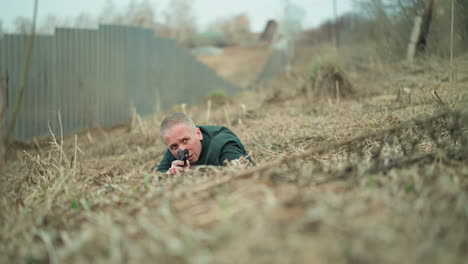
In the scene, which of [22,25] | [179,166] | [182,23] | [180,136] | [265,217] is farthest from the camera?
[182,23]

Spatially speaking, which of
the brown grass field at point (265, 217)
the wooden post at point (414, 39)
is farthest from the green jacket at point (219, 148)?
the wooden post at point (414, 39)

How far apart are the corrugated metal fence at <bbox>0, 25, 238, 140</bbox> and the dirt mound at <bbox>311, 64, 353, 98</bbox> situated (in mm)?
3830

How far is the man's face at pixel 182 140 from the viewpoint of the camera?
3.25 meters

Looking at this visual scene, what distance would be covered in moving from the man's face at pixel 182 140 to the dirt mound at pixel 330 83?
4.08m

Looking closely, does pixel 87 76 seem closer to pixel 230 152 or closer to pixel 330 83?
pixel 330 83

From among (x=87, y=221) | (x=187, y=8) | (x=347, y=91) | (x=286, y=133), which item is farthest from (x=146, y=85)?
(x=187, y=8)

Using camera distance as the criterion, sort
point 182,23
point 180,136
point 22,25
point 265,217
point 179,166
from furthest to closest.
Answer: point 182,23
point 22,25
point 180,136
point 179,166
point 265,217

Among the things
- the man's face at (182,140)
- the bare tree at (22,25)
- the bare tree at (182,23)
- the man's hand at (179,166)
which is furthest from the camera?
the bare tree at (182,23)

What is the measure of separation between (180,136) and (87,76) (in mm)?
5614

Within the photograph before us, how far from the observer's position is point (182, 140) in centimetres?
326

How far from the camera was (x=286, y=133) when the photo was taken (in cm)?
419

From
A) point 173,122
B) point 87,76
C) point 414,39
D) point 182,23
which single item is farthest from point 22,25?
point 182,23

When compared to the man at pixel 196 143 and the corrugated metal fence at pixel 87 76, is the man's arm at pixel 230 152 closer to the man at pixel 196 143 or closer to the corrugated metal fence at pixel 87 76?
the man at pixel 196 143

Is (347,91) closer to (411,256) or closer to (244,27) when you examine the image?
(411,256)
